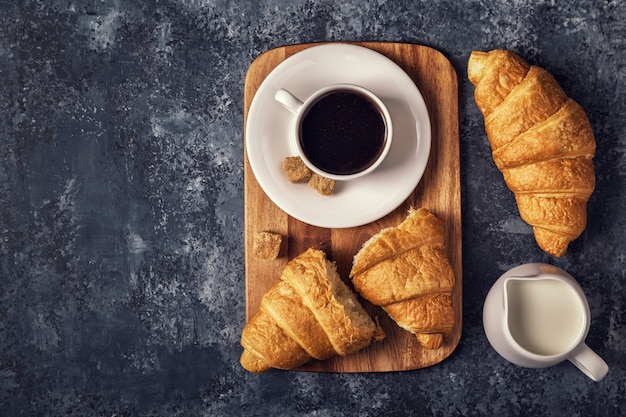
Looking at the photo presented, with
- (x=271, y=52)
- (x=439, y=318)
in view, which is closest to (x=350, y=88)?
(x=271, y=52)

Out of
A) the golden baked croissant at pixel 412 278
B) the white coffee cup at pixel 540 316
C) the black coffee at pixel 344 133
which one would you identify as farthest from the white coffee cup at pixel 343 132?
the white coffee cup at pixel 540 316

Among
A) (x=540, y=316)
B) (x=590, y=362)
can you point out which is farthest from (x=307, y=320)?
(x=590, y=362)

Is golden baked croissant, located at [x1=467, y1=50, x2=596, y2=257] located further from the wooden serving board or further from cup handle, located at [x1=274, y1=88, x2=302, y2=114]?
cup handle, located at [x1=274, y1=88, x2=302, y2=114]

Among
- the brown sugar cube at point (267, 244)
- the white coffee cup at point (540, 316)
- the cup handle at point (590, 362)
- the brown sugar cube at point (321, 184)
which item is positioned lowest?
the cup handle at point (590, 362)

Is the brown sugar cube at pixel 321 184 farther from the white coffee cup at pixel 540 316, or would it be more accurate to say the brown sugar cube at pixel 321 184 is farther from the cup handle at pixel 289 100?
the white coffee cup at pixel 540 316

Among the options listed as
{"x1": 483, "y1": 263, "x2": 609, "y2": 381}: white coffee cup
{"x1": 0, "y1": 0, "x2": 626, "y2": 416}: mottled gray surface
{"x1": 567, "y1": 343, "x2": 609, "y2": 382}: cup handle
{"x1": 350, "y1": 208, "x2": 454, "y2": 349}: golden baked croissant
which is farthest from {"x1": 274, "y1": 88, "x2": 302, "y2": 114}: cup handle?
{"x1": 567, "y1": 343, "x2": 609, "y2": 382}: cup handle
